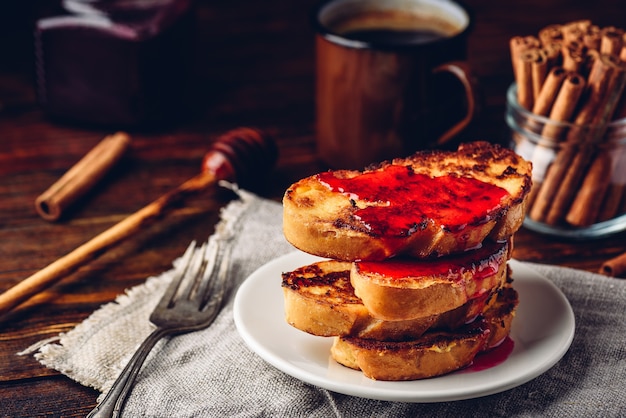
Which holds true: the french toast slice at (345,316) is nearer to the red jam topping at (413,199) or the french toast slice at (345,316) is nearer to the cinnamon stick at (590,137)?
the red jam topping at (413,199)

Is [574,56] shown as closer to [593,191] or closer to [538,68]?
[538,68]

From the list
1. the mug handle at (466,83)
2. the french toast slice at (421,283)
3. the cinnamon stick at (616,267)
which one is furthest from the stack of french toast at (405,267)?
the mug handle at (466,83)

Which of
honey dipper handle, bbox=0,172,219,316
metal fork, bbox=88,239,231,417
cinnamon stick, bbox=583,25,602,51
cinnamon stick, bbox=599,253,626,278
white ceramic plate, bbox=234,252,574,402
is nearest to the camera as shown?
white ceramic plate, bbox=234,252,574,402

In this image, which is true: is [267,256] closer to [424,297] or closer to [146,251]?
[146,251]

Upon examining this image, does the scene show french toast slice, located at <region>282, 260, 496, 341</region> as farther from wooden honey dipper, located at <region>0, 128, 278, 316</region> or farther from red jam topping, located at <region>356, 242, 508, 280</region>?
wooden honey dipper, located at <region>0, 128, 278, 316</region>

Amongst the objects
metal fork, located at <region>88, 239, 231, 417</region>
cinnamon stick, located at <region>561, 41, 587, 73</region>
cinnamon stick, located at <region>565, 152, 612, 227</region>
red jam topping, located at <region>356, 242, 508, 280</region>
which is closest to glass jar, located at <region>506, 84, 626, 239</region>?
cinnamon stick, located at <region>565, 152, 612, 227</region>

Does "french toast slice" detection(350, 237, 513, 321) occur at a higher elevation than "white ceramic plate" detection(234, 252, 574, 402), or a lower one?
higher
